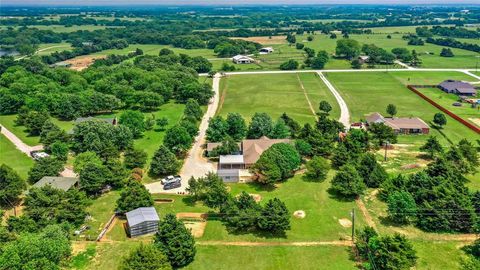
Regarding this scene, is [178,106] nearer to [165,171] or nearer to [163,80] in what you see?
[163,80]

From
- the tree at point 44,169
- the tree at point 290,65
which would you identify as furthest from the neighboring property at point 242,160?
the tree at point 290,65

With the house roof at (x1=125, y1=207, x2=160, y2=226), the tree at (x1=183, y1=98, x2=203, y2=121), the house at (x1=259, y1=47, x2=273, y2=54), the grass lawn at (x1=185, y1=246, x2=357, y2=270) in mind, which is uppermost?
the house at (x1=259, y1=47, x2=273, y2=54)

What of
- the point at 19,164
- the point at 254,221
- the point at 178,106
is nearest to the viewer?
the point at 254,221

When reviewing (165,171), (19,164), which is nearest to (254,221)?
(165,171)

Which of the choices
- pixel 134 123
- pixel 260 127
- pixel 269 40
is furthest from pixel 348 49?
pixel 134 123

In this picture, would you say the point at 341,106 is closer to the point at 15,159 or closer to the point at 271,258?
the point at 271,258

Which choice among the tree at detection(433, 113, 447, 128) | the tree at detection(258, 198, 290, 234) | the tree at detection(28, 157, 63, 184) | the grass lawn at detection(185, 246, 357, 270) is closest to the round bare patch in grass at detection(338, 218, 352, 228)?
the grass lawn at detection(185, 246, 357, 270)

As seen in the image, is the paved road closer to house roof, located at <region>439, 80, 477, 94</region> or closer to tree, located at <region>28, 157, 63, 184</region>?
tree, located at <region>28, 157, 63, 184</region>
